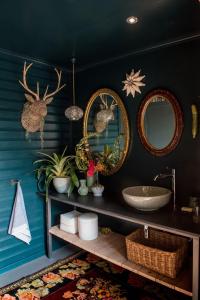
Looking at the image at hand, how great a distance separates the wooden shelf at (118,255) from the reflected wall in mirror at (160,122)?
1015mm

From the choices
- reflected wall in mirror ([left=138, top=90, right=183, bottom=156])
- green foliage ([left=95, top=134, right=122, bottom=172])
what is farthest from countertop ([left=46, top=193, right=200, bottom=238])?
reflected wall in mirror ([left=138, top=90, right=183, bottom=156])

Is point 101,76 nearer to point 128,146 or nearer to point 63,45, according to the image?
point 63,45

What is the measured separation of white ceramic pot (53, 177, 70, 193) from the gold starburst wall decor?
1.19m

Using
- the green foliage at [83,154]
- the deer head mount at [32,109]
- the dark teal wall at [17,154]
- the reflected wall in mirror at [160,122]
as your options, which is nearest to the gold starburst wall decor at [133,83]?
the reflected wall in mirror at [160,122]

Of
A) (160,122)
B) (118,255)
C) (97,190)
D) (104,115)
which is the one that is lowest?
(118,255)

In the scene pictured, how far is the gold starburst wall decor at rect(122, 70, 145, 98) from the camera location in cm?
270

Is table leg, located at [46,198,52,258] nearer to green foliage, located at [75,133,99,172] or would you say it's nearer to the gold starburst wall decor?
green foliage, located at [75,133,99,172]

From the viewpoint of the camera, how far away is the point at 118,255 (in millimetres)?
2377

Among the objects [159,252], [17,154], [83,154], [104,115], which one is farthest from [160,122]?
[17,154]

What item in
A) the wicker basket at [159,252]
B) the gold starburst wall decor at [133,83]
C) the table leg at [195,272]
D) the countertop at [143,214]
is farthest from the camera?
the gold starburst wall decor at [133,83]

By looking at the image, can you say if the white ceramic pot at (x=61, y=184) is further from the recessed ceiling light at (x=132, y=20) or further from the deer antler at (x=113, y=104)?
the recessed ceiling light at (x=132, y=20)

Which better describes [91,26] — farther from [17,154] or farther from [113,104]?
[17,154]

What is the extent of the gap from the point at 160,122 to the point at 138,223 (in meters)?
1.03

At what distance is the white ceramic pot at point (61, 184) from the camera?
2936mm
